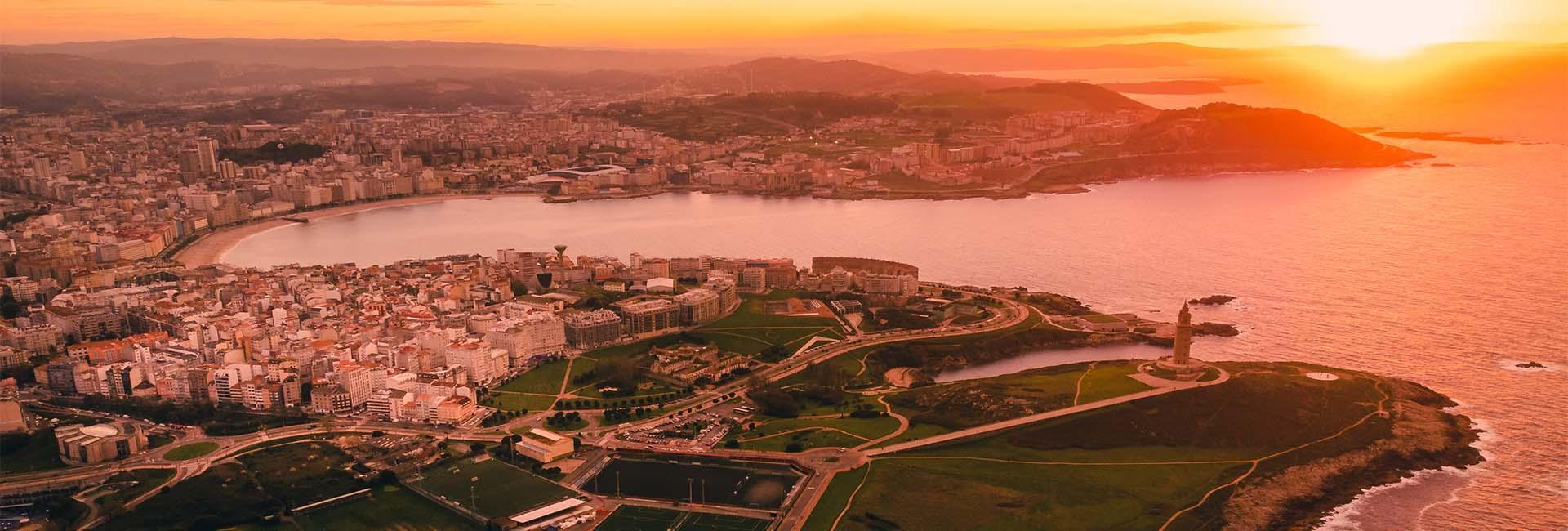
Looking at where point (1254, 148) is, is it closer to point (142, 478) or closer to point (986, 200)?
point (986, 200)

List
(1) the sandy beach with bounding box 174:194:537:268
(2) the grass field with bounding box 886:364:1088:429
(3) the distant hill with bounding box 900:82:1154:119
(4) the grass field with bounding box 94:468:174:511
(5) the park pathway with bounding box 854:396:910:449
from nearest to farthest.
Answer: (4) the grass field with bounding box 94:468:174:511, (5) the park pathway with bounding box 854:396:910:449, (2) the grass field with bounding box 886:364:1088:429, (1) the sandy beach with bounding box 174:194:537:268, (3) the distant hill with bounding box 900:82:1154:119

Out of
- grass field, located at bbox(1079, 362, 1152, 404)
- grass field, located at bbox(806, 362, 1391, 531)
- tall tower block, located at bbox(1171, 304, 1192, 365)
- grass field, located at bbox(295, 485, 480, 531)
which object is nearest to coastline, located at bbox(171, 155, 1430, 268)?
grass field, located at bbox(1079, 362, 1152, 404)

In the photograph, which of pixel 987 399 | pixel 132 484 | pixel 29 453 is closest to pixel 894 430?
pixel 987 399

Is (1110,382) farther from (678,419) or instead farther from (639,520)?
(639,520)

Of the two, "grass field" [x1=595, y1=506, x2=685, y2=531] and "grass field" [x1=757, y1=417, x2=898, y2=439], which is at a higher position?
"grass field" [x1=757, y1=417, x2=898, y2=439]

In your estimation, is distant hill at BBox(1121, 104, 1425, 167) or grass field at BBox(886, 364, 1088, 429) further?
distant hill at BBox(1121, 104, 1425, 167)

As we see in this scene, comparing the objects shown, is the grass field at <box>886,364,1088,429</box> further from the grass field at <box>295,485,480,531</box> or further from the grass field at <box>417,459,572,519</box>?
the grass field at <box>295,485,480,531</box>

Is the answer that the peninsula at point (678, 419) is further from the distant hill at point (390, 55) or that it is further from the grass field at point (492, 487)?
the distant hill at point (390, 55)

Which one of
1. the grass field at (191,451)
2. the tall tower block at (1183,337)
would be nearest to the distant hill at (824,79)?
the tall tower block at (1183,337)

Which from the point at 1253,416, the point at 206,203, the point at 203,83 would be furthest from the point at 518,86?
the point at 1253,416
